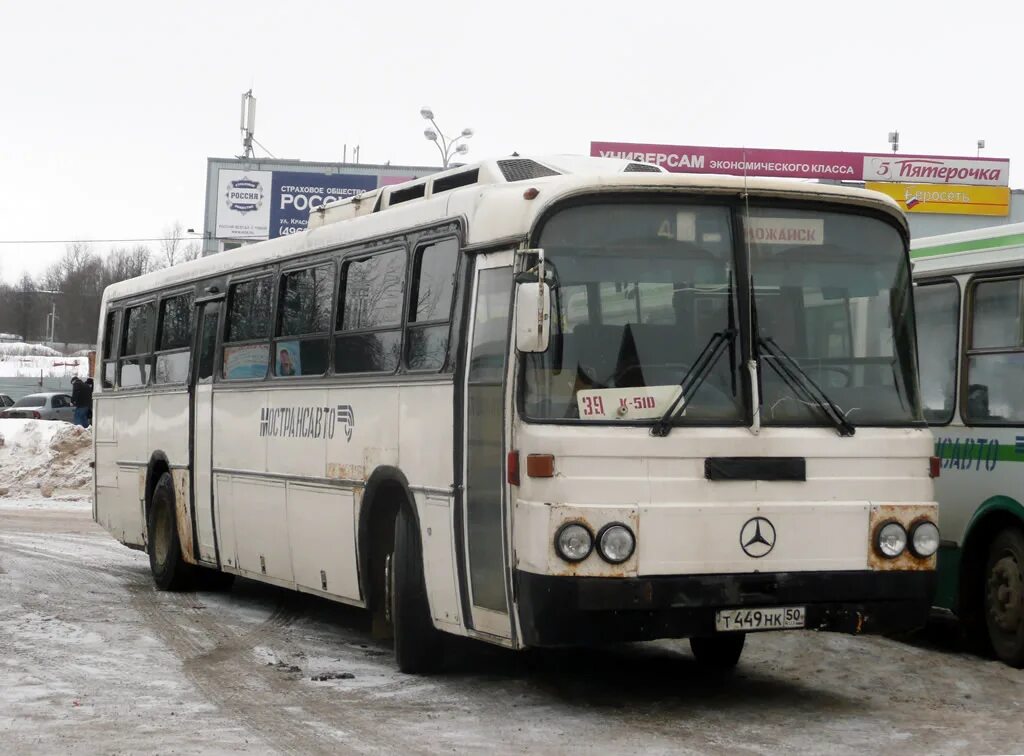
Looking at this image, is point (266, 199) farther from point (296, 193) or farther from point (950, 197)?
point (950, 197)

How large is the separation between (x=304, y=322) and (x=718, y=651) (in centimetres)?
389

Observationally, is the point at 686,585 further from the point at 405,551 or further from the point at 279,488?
the point at 279,488

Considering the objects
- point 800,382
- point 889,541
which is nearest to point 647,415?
point 800,382

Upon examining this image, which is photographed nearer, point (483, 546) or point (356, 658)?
point (483, 546)

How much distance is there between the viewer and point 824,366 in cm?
883

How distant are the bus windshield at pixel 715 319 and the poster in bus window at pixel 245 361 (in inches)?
188

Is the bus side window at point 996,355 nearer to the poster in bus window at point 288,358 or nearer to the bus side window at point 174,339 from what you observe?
the poster in bus window at point 288,358

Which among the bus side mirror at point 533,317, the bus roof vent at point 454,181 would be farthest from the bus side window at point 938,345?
the bus side mirror at point 533,317

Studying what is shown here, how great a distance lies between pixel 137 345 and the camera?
16375 millimetres

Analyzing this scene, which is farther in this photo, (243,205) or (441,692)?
(243,205)

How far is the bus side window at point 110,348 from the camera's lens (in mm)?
Result: 17094

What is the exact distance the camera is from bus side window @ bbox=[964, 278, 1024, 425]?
34.7ft

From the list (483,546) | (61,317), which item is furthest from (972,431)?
(61,317)

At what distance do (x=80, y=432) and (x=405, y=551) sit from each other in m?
21.5
